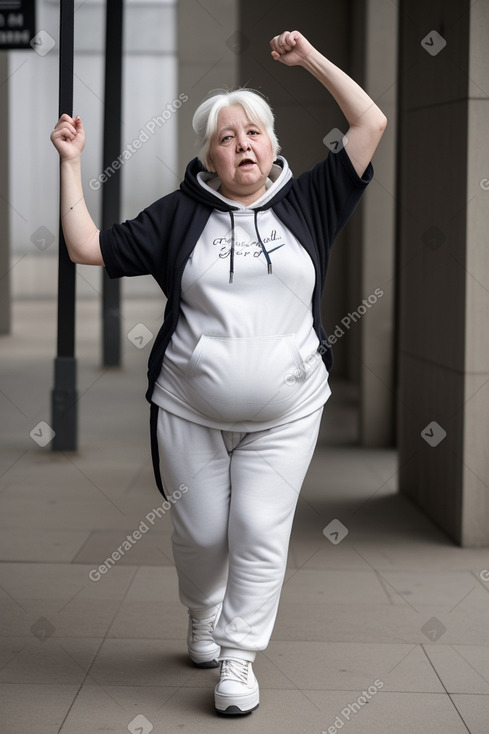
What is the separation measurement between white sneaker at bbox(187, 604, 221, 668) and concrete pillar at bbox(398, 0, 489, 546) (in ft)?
6.16

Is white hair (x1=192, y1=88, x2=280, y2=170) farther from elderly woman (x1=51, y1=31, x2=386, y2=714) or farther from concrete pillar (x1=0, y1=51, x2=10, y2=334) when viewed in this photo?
concrete pillar (x1=0, y1=51, x2=10, y2=334)

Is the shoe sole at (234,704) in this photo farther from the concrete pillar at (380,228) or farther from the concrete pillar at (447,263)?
the concrete pillar at (380,228)

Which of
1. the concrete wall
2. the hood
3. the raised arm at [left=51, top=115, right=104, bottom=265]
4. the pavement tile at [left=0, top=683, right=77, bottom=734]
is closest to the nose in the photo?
the hood

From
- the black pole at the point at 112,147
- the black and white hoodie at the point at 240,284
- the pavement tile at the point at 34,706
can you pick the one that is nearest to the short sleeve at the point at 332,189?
the black and white hoodie at the point at 240,284

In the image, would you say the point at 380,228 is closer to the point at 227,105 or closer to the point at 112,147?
the point at 112,147

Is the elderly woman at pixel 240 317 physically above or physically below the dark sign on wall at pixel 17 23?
below

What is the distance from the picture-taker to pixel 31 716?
3092mm

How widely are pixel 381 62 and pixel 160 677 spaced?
528cm

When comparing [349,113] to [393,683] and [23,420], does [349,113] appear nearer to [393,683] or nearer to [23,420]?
[393,683]

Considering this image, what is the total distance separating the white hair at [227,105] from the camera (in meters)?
3.04

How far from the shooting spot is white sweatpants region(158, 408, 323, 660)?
3.09 metres

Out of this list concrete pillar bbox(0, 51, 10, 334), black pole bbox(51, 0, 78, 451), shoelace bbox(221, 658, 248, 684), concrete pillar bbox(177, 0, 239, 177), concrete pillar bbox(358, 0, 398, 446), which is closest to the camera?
shoelace bbox(221, 658, 248, 684)

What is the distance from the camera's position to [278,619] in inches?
157

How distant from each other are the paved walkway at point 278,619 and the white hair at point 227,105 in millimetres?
1615
